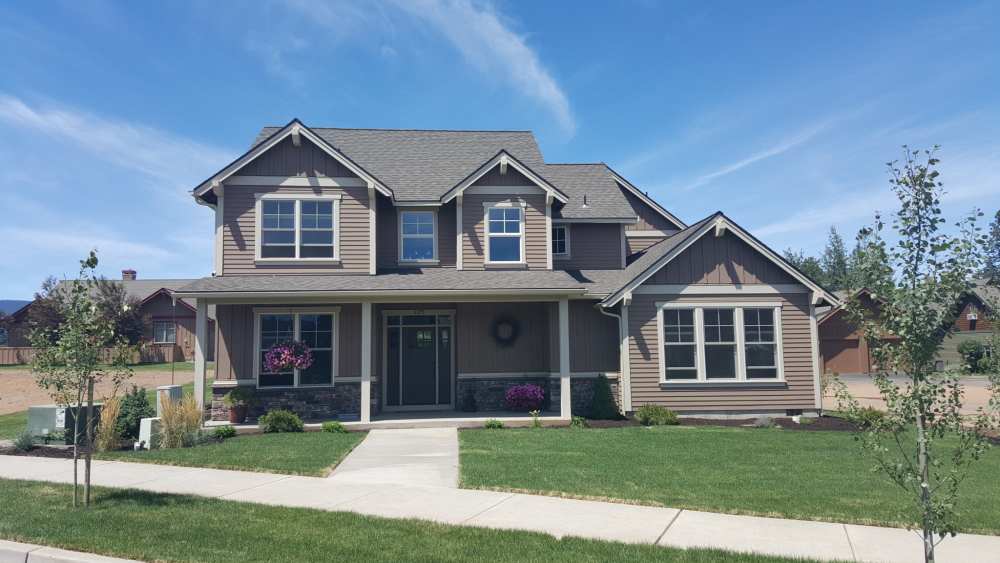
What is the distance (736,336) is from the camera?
16141mm

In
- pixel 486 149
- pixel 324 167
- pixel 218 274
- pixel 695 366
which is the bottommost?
pixel 695 366

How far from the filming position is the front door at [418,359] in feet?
56.7

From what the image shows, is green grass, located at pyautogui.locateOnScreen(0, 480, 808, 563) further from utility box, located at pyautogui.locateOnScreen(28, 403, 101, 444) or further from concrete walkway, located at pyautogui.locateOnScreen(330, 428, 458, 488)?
utility box, located at pyautogui.locateOnScreen(28, 403, 101, 444)

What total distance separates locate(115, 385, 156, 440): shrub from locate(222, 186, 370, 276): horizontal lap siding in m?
3.92

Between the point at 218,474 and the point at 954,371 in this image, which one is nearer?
the point at 954,371

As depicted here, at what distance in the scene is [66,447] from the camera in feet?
40.8

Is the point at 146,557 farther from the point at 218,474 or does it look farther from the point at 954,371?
the point at 954,371

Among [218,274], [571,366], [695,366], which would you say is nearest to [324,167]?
[218,274]

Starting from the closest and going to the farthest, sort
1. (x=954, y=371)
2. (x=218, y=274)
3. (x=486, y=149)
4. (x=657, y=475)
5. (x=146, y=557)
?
(x=954, y=371) → (x=146, y=557) → (x=657, y=475) → (x=218, y=274) → (x=486, y=149)

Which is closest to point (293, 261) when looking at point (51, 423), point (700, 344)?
point (51, 423)

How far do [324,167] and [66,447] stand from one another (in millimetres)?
8101

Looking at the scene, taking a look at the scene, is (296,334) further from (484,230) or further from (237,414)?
(484,230)

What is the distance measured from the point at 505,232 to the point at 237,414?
7.76m

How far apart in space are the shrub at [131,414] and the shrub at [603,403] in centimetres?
969
